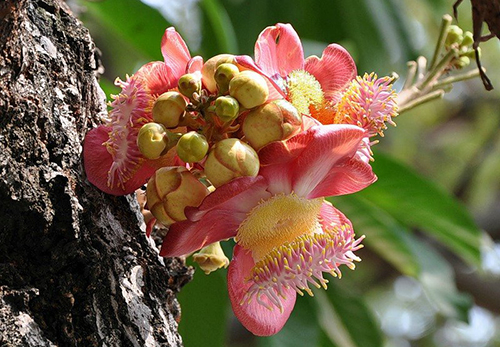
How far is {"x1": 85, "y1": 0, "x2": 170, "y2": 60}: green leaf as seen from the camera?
1.89 m

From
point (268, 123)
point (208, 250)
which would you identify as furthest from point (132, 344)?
point (268, 123)

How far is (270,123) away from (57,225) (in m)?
0.25

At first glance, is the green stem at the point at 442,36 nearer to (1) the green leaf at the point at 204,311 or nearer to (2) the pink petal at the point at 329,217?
(2) the pink petal at the point at 329,217

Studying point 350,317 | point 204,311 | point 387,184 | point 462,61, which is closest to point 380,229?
point 387,184

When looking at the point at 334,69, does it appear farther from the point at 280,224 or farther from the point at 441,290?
the point at 441,290

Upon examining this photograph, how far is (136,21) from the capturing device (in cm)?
190

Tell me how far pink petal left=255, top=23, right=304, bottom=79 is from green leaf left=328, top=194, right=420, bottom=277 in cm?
85

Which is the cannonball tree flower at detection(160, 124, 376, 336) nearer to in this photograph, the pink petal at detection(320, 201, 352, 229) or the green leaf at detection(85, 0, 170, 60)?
the pink petal at detection(320, 201, 352, 229)

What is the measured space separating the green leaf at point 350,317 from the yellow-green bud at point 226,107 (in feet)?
4.11

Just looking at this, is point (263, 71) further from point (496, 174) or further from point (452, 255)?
point (496, 174)

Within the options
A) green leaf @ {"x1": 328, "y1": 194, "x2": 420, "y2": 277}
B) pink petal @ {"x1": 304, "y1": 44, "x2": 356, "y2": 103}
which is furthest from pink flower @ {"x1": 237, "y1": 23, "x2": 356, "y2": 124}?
green leaf @ {"x1": 328, "y1": 194, "x2": 420, "y2": 277}

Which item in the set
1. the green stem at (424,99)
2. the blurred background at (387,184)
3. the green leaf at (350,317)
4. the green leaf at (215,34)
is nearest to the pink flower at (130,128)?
the green stem at (424,99)

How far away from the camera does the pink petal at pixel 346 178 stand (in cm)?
86

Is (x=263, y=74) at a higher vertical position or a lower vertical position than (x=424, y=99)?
higher
